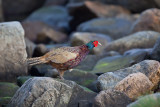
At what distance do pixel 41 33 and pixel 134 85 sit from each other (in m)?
12.4

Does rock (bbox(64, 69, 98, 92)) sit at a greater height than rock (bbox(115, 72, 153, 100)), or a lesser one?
lesser

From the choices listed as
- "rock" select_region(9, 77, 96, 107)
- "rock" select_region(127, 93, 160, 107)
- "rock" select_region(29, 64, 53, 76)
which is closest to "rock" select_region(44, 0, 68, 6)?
"rock" select_region(29, 64, 53, 76)

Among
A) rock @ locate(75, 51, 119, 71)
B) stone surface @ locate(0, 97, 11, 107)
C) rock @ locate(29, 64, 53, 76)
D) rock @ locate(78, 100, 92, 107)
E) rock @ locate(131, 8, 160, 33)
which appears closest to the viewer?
rock @ locate(78, 100, 92, 107)

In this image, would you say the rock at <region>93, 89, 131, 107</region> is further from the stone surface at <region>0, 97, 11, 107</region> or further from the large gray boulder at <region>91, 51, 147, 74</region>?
the large gray boulder at <region>91, 51, 147, 74</region>

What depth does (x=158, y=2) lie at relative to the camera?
780 inches

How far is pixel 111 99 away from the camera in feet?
23.4

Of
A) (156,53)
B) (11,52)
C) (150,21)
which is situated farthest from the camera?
(150,21)

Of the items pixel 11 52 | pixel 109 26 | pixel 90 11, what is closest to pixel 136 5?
pixel 90 11

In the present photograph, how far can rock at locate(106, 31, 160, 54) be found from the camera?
44.7 feet

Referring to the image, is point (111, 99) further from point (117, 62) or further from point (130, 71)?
point (117, 62)

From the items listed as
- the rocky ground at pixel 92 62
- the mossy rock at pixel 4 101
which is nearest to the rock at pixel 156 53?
the rocky ground at pixel 92 62

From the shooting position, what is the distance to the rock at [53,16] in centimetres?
2291

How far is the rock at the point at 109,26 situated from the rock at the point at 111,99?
37.2 feet

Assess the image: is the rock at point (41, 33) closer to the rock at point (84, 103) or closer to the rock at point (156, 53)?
the rock at point (156, 53)
